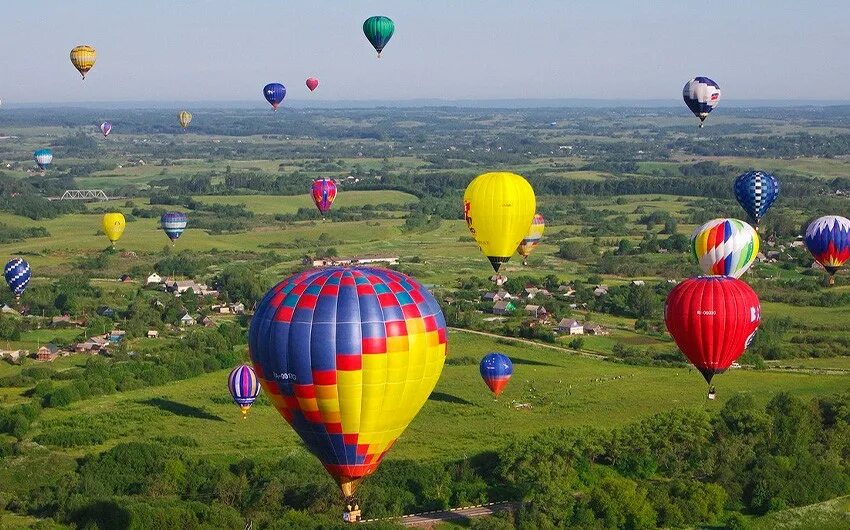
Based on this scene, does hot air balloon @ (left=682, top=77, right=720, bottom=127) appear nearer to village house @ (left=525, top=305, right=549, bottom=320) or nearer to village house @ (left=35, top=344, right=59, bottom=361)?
village house @ (left=525, top=305, right=549, bottom=320)

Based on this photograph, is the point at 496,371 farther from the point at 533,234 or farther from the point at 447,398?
the point at 533,234

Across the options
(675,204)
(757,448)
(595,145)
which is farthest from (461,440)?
(595,145)

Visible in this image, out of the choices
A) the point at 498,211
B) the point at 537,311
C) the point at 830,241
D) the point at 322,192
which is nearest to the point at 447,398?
the point at 498,211

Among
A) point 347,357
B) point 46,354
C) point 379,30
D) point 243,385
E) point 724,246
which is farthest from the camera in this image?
point 46,354

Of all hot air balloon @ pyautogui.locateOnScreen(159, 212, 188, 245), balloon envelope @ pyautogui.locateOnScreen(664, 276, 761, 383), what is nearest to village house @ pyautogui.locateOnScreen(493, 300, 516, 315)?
hot air balloon @ pyautogui.locateOnScreen(159, 212, 188, 245)

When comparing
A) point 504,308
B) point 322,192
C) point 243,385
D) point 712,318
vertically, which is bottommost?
point 504,308

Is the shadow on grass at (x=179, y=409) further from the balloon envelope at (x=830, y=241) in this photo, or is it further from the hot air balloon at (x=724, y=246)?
the balloon envelope at (x=830, y=241)
